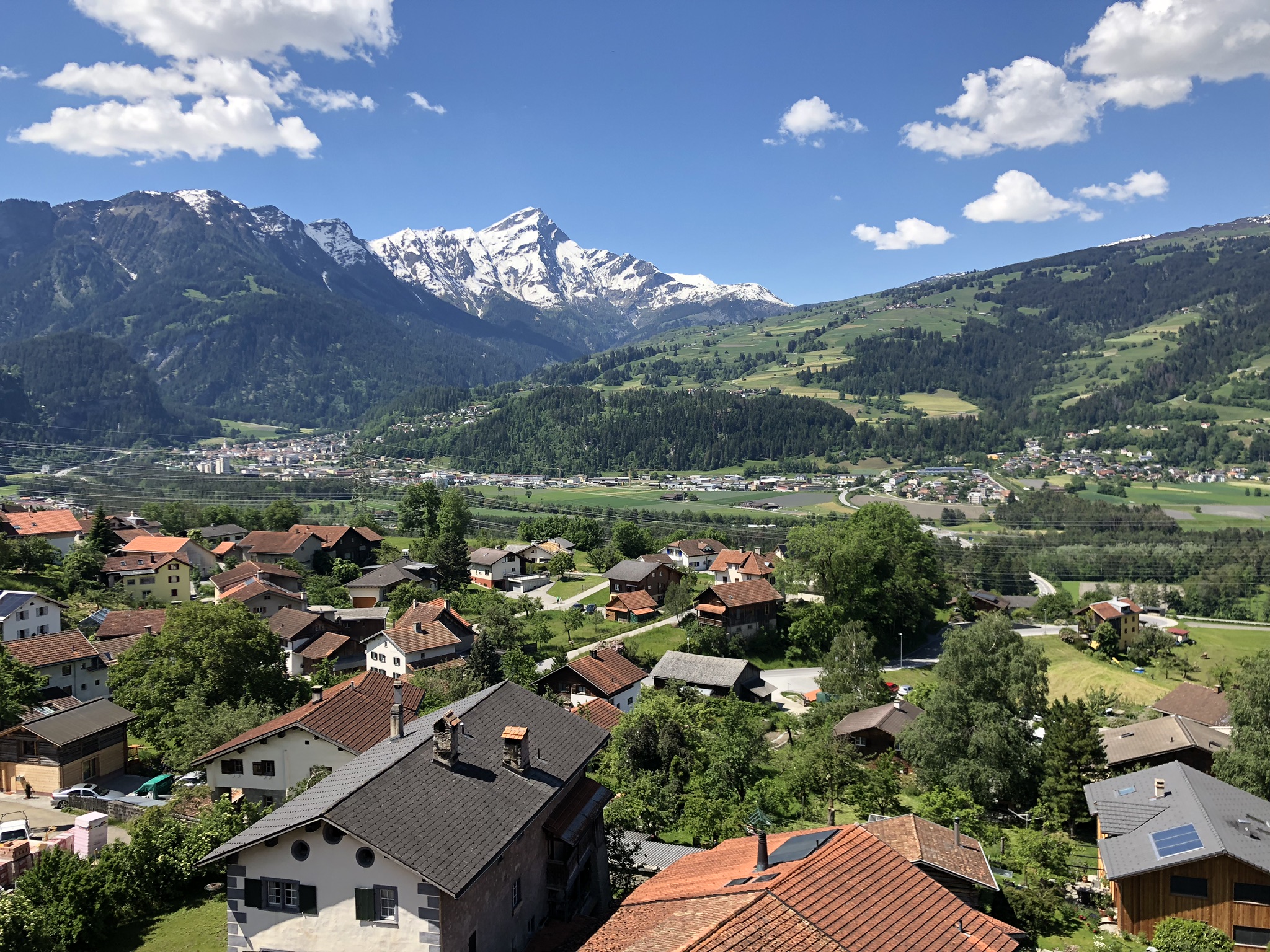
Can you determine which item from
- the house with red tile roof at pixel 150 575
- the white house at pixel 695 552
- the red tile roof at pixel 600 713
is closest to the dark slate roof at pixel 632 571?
the white house at pixel 695 552

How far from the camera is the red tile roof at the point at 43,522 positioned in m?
71.6

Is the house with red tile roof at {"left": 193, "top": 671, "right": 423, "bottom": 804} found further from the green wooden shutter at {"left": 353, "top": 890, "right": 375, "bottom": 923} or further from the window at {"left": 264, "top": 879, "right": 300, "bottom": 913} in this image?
the green wooden shutter at {"left": 353, "top": 890, "right": 375, "bottom": 923}

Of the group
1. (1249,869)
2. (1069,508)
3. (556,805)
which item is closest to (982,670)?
(1249,869)

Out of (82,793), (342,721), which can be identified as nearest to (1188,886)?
(342,721)

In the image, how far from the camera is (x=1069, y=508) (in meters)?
138

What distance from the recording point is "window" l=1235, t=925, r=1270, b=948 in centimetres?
2150

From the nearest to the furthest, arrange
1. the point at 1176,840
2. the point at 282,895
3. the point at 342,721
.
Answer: the point at 282,895, the point at 1176,840, the point at 342,721

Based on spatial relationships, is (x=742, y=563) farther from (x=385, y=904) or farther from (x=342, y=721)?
(x=385, y=904)

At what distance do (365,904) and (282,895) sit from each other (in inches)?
71.8

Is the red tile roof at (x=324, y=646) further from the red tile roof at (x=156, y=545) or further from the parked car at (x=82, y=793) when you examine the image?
the red tile roof at (x=156, y=545)

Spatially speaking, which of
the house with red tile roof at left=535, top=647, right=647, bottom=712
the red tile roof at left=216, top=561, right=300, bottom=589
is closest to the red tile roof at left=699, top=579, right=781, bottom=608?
the house with red tile roof at left=535, top=647, right=647, bottom=712

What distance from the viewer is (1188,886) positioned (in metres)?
22.0

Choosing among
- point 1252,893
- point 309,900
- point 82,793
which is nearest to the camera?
point 309,900

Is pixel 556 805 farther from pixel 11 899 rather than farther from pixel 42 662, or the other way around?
pixel 42 662
